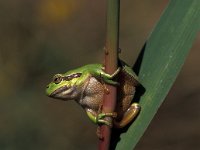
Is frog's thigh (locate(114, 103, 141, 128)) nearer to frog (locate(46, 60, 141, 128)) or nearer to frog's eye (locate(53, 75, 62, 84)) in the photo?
frog (locate(46, 60, 141, 128))

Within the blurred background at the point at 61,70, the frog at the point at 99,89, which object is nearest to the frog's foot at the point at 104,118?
the frog at the point at 99,89

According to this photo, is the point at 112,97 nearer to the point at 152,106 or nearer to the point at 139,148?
the point at 152,106

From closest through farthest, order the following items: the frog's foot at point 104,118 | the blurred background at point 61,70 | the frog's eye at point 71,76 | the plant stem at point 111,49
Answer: the plant stem at point 111,49, the frog's foot at point 104,118, the frog's eye at point 71,76, the blurred background at point 61,70

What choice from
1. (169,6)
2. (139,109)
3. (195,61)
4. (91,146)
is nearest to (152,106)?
(139,109)

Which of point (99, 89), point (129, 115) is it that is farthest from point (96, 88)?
point (129, 115)

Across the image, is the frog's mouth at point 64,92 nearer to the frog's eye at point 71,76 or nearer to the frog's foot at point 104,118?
the frog's eye at point 71,76

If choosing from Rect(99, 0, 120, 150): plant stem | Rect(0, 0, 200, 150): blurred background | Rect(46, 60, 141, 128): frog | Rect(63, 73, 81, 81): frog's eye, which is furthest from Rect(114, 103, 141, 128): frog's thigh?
Rect(0, 0, 200, 150): blurred background

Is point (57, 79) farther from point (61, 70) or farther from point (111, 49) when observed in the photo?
point (61, 70)
